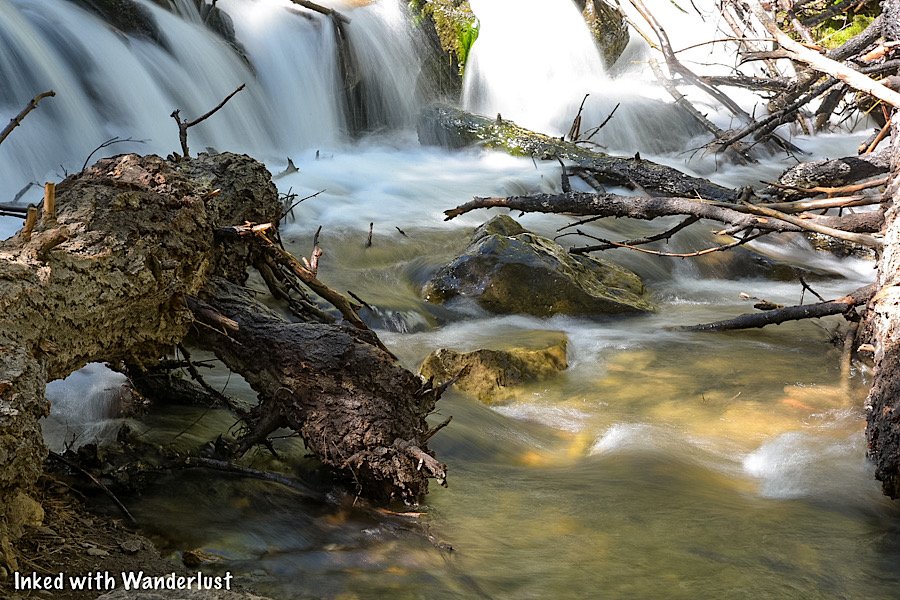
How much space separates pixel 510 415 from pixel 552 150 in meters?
5.86

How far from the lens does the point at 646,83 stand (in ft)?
48.4

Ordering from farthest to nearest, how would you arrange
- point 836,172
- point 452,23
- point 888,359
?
point 452,23 < point 836,172 < point 888,359

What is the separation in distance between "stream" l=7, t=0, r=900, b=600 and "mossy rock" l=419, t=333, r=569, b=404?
0.32 feet

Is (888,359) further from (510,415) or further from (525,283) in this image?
(525,283)

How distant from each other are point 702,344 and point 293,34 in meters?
8.04

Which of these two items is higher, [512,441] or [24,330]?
[24,330]

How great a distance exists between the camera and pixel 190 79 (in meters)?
9.55

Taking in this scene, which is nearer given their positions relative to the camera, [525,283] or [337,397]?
[337,397]

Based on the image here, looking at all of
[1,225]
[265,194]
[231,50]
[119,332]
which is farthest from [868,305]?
[231,50]

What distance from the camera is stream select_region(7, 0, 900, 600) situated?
2.60 meters

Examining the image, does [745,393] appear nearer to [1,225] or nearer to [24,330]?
[24,330]

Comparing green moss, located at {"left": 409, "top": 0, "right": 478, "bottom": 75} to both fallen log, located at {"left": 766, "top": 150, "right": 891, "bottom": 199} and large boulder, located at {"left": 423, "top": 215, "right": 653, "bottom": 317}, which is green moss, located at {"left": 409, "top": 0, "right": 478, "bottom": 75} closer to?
fallen log, located at {"left": 766, "top": 150, "right": 891, "bottom": 199}

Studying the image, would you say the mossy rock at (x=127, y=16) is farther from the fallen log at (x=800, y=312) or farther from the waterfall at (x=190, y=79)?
the fallen log at (x=800, y=312)

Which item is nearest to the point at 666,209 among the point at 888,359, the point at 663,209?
the point at 663,209
